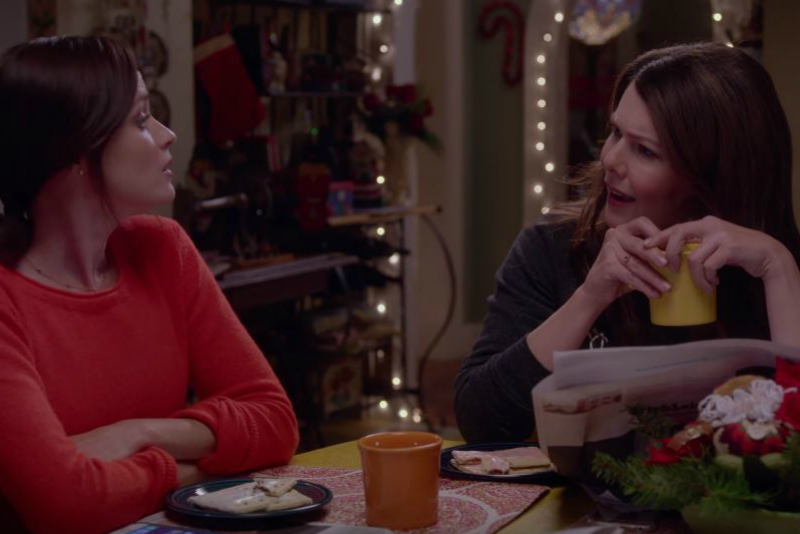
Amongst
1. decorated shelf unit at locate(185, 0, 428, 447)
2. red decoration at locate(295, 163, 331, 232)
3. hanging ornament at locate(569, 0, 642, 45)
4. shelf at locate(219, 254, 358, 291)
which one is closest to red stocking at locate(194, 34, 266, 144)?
decorated shelf unit at locate(185, 0, 428, 447)

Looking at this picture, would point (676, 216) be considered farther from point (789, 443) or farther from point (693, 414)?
point (789, 443)

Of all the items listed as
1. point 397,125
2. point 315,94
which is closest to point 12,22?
point 315,94

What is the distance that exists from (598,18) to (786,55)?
358 cm

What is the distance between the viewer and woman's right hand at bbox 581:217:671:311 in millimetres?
1441

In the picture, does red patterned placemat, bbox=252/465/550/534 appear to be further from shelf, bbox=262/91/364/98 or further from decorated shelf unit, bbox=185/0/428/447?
shelf, bbox=262/91/364/98

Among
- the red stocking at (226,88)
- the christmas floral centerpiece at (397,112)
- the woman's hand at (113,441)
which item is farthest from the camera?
the christmas floral centerpiece at (397,112)

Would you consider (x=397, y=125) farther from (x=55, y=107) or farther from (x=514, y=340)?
(x=55, y=107)

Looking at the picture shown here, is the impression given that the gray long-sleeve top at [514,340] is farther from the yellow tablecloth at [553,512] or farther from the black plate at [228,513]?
the black plate at [228,513]

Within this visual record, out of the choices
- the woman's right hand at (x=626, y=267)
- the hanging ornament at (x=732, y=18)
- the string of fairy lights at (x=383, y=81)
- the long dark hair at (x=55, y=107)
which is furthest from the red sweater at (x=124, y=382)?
the string of fairy lights at (x=383, y=81)

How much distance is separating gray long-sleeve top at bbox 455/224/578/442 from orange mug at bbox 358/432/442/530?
44 centimetres

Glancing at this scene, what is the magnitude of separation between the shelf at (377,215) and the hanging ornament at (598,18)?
5.86 ft

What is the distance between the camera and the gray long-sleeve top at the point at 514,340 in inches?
66.8

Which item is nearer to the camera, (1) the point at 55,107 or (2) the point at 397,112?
(1) the point at 55,107

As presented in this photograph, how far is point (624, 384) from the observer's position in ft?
4.00
